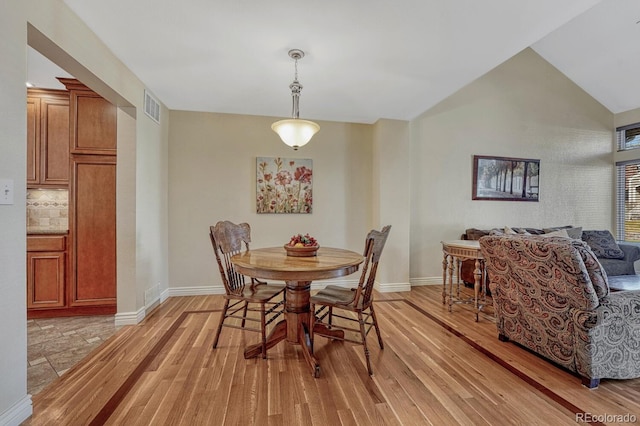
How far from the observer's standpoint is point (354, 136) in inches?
165

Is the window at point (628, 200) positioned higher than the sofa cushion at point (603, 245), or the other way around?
the window at point (628, 200)

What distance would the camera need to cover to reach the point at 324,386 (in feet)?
5.90

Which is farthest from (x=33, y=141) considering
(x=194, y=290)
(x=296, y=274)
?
(x=296, y=274)

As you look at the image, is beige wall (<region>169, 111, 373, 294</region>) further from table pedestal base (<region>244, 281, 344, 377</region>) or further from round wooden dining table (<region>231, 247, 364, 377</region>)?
table pedestal base (<region>244, 281, 344, 377</region>)

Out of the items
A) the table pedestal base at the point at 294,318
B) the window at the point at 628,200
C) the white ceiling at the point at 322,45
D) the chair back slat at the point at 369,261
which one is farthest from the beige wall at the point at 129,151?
the window at the point at 628,200

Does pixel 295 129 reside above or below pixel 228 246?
above

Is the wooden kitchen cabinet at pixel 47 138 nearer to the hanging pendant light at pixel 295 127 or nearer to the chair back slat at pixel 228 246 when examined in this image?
the chair back slat at pixel 228 246

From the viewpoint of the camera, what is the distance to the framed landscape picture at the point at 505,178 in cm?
446

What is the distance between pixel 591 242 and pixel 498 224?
1.16 m

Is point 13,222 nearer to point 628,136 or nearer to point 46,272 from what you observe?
point 46,272

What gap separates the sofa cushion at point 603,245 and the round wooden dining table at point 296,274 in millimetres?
3978

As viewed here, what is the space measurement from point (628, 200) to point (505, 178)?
2.36 metres

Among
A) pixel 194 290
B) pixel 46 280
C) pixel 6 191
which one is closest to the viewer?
pixel 6 191

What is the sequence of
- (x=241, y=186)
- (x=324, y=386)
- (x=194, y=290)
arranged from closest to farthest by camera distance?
(x=324, y=386), (x=194, y=290), (x=241, y=186)
